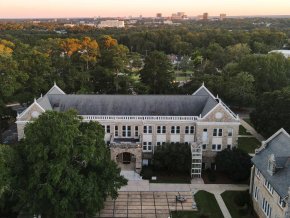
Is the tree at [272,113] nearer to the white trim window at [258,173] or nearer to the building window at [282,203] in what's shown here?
the white trim window at [258,173]

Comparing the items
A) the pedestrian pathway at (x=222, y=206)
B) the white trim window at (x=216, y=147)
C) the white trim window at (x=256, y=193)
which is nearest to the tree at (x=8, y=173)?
the pedestrian pathway at (x=222, y=206)

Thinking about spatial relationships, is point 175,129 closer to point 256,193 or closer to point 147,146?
point 147,146

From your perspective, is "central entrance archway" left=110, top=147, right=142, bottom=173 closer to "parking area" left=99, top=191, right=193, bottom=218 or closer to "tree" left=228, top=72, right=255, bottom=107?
"parking area" left=99, top=191, right=193, bottom=218

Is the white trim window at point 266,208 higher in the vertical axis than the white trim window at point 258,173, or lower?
lower

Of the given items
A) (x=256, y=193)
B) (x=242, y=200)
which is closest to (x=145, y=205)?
(x=242, y=200)

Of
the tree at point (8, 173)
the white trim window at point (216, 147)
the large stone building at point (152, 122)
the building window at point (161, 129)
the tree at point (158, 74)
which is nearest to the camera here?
the tree at point (8, 173)
